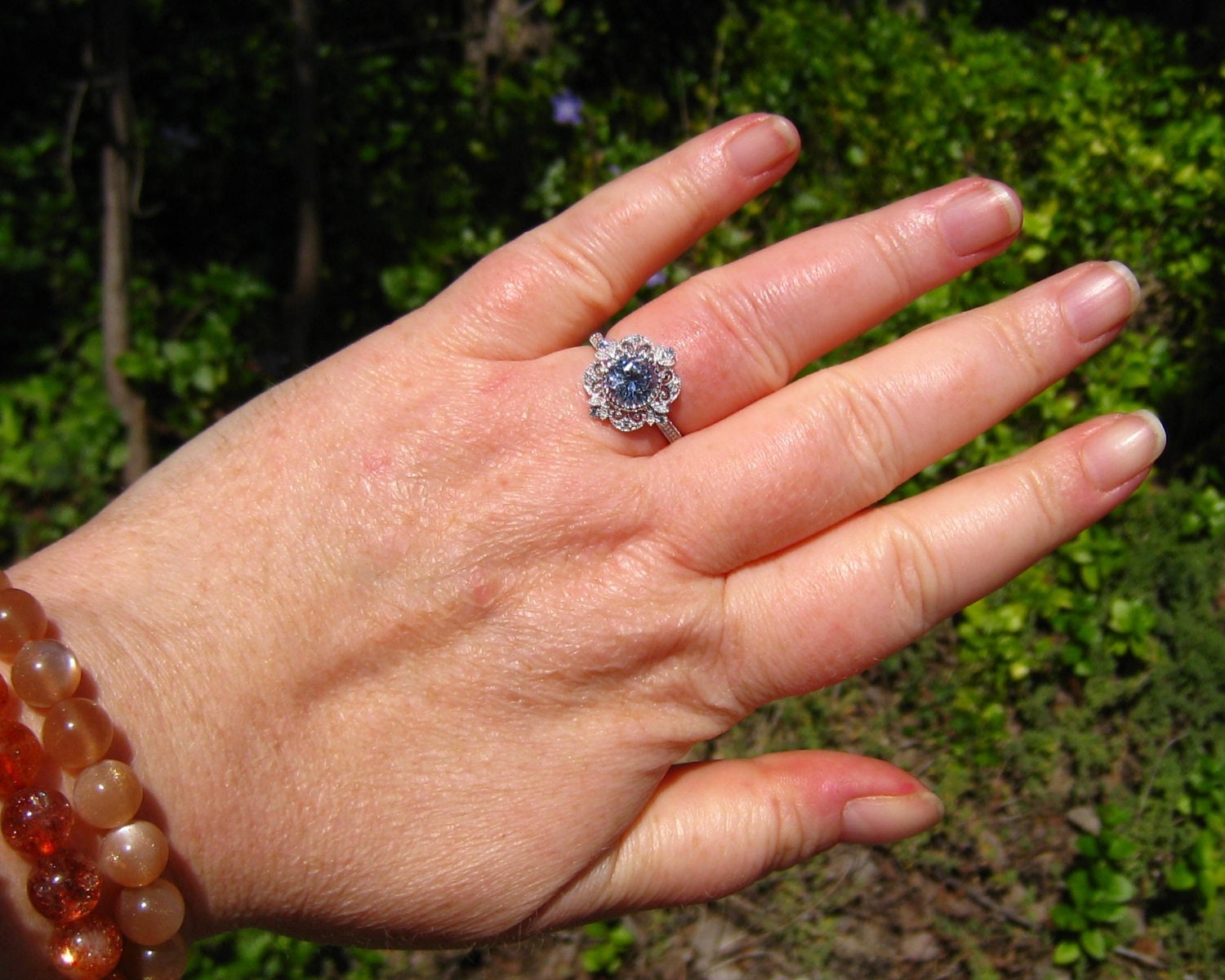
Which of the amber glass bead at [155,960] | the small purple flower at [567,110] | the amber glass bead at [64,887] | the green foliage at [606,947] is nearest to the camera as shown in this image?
the amber glass bead at [64,887]

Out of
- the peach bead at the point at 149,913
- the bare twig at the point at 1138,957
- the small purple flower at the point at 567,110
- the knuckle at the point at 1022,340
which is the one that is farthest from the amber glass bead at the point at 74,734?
the small purple flower at the point at 567,110

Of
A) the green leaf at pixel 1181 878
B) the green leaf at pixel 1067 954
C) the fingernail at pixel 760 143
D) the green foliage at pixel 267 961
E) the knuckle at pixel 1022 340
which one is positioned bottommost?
the green leaf at pixel 1067 954

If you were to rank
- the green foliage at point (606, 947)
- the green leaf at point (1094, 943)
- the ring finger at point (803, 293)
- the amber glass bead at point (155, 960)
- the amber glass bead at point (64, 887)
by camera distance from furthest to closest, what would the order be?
the green foliage at point (606, 947) → the green leaf at point (1094, 943) → the ring finger at point (803, 293) → the amber glass bead at point (155, 960) → the amber glass bead at point (64, 887)

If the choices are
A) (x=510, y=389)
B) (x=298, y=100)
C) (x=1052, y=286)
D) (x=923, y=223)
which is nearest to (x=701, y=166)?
(x=923, y=223)

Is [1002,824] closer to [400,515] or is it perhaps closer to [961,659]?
[961,659]

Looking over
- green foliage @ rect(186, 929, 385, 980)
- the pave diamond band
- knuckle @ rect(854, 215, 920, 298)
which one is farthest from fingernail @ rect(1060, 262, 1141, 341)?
green foliage @ rect(186, 929, 385, 980)

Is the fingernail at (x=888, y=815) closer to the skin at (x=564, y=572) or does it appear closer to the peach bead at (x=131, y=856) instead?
the skin at (x=564, y=572)

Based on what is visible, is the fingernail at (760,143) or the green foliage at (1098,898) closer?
the fingernail at (760,143)
